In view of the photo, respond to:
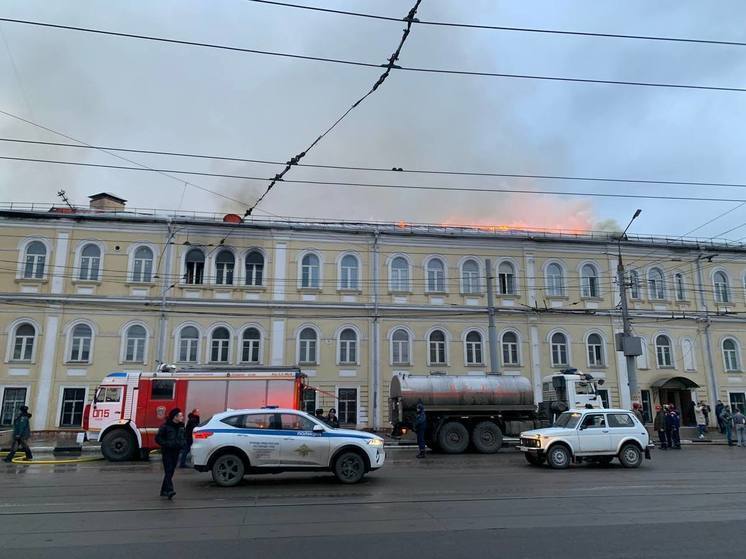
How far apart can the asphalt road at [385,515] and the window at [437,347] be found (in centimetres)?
1728

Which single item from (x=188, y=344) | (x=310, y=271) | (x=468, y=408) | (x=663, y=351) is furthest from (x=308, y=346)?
(x=663, y=351)

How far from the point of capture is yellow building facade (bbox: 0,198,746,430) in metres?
29.7

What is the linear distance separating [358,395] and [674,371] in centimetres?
1977

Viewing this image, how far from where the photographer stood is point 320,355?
104 feet

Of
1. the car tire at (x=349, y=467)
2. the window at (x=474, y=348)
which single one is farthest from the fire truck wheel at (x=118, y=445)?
the window at (x=474, y=348)

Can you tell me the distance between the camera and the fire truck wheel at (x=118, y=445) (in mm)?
19531

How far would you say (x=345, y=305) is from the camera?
3225cm

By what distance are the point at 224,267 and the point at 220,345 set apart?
177 inches

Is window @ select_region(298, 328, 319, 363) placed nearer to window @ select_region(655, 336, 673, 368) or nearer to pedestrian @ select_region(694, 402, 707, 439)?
window @ select_region(655, 336, 673, 368)

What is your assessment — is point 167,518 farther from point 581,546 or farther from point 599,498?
point 599,498

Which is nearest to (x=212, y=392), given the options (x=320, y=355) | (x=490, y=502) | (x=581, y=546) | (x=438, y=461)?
(x=438, y=461)

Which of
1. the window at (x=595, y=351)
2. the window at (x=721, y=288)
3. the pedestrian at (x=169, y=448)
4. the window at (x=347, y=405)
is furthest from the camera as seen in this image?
the window at (x=721, y=288)

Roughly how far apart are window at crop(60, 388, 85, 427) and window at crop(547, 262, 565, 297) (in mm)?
27196

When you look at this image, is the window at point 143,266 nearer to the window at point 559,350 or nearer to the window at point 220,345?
the window at point 220,345
